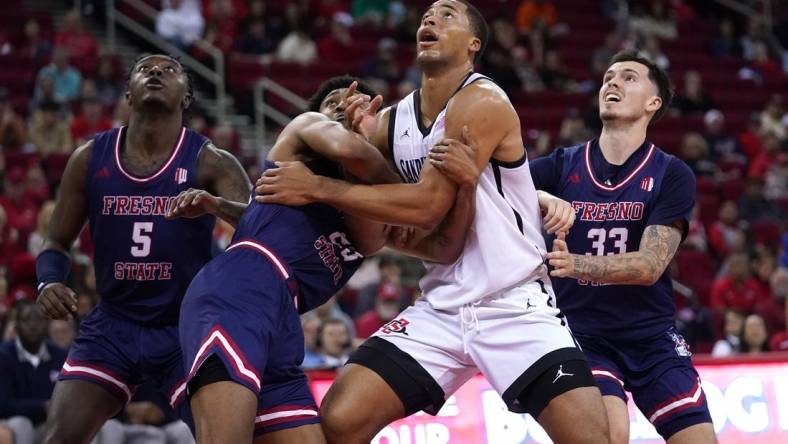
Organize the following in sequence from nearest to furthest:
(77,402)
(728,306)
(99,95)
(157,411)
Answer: (77,402) < (157,411) < (728,306) < (99,95)

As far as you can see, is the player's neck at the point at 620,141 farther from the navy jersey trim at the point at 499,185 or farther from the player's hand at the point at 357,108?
the player's hand at the point at 357,108

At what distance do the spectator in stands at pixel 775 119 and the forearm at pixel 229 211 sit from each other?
13.4 metres

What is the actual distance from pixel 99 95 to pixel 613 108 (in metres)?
8.95

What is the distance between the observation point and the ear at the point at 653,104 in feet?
20.4

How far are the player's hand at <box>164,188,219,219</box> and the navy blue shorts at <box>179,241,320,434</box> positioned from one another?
0.25 meters

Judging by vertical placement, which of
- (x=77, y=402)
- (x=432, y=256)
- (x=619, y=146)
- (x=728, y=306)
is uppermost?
(x=619, y=146)

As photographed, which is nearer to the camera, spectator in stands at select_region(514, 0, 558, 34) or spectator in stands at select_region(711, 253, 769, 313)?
spectator in stands at select_region(711, 253, 769, 313)

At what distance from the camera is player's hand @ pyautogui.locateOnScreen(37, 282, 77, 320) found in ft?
18.4

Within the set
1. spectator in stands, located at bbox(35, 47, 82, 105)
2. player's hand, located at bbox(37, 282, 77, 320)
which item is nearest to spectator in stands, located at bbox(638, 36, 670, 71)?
spectator in stands, located at bbox(35, 47, 82, 105)

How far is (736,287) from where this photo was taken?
42.3 ft

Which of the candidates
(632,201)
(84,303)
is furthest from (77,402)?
(84,303)

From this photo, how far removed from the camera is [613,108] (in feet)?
20.2

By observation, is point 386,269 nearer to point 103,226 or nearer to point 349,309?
point 349,309

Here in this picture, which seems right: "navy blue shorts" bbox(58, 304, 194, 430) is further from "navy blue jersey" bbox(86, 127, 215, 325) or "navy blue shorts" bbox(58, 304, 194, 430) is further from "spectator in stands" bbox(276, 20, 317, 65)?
"spectator in stands" bbox(276, 20, 317, 65)
